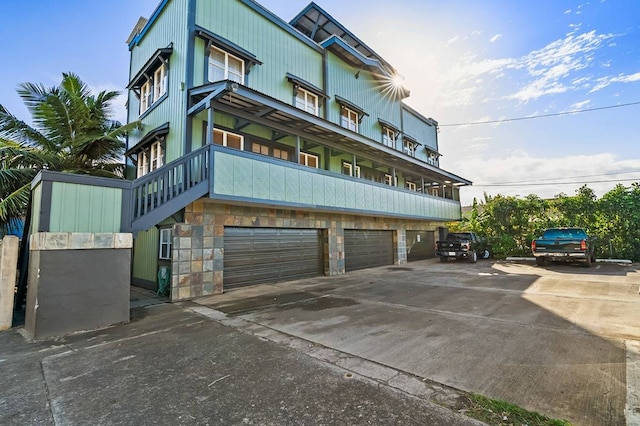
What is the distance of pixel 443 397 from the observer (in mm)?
2836

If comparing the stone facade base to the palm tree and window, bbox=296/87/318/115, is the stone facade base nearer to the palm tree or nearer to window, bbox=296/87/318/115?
the palm tree

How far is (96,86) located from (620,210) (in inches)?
1028

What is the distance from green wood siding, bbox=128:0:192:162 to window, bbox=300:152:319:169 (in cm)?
516

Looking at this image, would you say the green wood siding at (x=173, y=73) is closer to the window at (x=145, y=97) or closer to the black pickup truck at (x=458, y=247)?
the window at (x=145, y=97)

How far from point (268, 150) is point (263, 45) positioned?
4.29 metres

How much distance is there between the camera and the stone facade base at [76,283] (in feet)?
16.7

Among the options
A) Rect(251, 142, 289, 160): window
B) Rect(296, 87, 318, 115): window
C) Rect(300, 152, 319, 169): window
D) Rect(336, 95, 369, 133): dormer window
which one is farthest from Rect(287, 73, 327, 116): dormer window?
Rect(251, 142, 289, 160): window

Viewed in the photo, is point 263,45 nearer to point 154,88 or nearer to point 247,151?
point 154,88

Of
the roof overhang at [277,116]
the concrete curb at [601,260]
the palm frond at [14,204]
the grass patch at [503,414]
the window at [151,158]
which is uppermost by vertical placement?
the roof overhang at [277,116]

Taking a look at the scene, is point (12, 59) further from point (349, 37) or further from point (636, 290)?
point (636, 290)

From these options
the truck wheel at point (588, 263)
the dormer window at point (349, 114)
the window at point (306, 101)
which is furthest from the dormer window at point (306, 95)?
the truck wheel at point (588, 263)

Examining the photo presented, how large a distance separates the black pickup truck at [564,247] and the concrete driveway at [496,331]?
3.09 meters

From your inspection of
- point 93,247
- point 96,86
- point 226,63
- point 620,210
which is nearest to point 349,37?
point 226,63

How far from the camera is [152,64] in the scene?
421 inches
